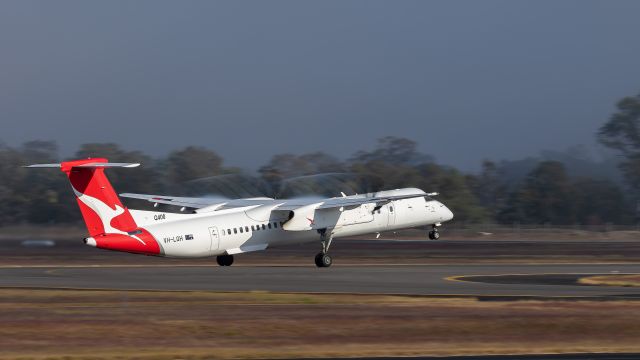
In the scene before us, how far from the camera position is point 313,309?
27.8 metres

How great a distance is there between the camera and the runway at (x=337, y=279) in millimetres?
33406

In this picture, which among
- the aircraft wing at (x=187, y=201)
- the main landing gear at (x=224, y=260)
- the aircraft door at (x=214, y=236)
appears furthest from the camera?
the aircraft wing at (x=187, y=201)

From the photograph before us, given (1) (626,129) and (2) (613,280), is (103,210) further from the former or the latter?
(1) (626,129)

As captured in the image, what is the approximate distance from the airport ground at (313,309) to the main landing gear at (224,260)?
2.42ft

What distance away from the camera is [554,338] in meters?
23.2

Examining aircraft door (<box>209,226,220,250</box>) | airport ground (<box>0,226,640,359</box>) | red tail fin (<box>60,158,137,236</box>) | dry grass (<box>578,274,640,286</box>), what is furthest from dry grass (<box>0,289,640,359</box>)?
aircraft door (<box>209,226,220,250</box>)

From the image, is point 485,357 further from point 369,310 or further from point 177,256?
point 177,256

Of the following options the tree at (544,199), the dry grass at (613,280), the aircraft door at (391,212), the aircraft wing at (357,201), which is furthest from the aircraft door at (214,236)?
the tree at (544,199)

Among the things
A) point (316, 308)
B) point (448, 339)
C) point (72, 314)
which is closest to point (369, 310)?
point (316, 308)

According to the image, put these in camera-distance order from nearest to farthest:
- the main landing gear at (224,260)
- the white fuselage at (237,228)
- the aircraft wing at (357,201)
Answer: the white fuselage at (237,228)
the aircraft wing at (357,201)
the main landing gear at (224,260)

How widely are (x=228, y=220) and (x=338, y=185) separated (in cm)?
2809

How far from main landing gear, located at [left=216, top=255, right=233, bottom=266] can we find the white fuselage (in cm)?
175

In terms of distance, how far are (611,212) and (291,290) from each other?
286 ft

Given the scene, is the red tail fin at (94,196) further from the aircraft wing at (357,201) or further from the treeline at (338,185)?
the treeline at (338,185)
